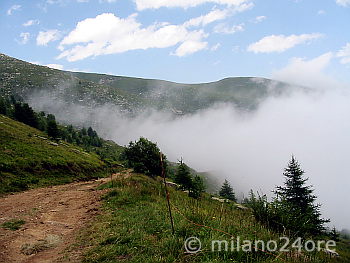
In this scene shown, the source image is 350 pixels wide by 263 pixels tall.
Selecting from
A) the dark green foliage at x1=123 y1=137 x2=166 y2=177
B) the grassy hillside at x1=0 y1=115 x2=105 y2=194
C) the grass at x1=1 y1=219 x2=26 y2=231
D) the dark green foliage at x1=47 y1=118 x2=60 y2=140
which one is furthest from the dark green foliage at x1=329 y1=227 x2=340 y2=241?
the dark green foliage at x1=47 y1=118 x2=60 y2=140

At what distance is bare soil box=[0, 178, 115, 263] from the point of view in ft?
24.2

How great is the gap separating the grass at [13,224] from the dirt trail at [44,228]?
241 millimetres

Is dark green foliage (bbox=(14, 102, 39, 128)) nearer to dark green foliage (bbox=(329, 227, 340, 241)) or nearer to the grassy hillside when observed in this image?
the grassy hillside

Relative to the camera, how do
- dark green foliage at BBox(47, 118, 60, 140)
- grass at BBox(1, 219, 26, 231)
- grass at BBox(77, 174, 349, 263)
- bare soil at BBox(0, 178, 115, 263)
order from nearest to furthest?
grass at BBox(77, 174, 349, 263) → bare soil at BBox(0, 178, 115, 263) → grass at BBox(1, 219, 26, 231) → dark green foliage at BBox(47, 118, 60, 140)

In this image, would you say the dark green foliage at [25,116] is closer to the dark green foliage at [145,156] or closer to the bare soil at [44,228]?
the dark green foliage at [145,156]

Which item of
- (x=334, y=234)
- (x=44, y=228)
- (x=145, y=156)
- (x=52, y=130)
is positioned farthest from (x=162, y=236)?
(x=52, y=130)

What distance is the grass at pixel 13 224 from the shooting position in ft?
33.3

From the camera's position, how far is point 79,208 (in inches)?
543

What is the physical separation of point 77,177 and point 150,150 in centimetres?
1421

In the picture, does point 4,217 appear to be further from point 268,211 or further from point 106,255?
point 268,211

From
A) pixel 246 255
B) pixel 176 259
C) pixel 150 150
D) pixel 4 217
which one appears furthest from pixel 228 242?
pixel 150 150

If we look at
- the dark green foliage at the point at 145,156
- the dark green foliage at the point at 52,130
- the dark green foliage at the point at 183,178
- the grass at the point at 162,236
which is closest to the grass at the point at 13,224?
the grass at the point at 162,236

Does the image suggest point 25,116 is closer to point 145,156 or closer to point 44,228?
point 145,156

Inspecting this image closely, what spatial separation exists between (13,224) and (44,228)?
66.1 inches
